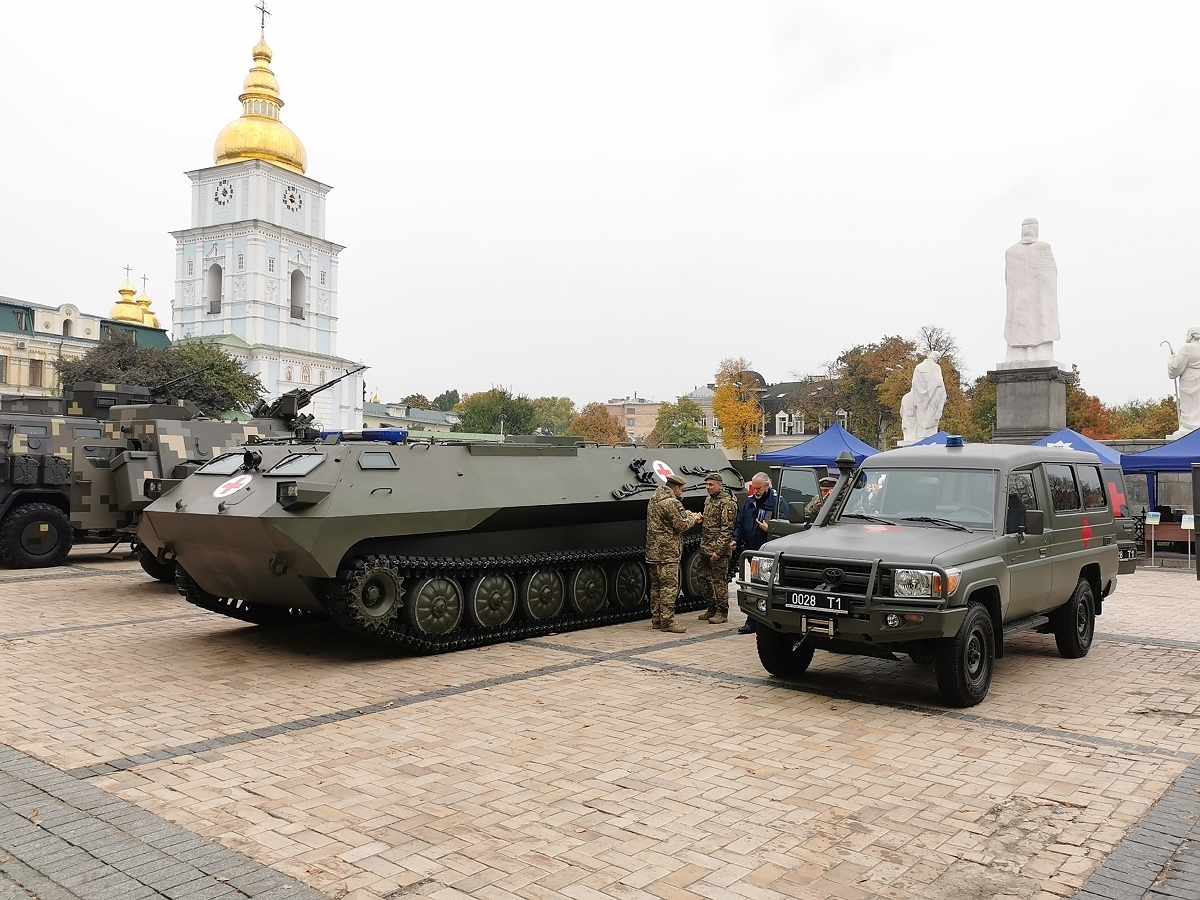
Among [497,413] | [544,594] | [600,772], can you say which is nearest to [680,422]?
[497,413]

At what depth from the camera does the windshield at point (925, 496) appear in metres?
7.98

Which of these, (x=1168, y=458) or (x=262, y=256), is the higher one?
(x=262, y=256)

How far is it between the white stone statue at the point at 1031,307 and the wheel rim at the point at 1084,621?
15011 mm

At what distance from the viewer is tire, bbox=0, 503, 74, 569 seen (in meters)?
16.4

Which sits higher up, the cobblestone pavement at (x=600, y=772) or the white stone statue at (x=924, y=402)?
the white stone statue at (x=924, y=402)

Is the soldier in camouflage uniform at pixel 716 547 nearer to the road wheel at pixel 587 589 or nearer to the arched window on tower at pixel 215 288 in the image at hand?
the road wheel at pixel 587 589

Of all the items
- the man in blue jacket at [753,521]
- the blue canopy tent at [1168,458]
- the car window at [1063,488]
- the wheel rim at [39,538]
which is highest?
the blue canopy tent at [1168,458]

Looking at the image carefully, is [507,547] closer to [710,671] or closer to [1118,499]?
[710,671]

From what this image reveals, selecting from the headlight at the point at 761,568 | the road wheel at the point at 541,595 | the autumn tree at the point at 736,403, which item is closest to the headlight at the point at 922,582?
the headlight at the point at 761,568

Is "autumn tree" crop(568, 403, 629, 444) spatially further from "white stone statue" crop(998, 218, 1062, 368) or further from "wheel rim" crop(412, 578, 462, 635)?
"wheel rim" crop(412, 578, 462, 635)

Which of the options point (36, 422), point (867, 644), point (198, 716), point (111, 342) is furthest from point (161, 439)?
point (111, 342)

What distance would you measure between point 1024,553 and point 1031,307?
57.8ft

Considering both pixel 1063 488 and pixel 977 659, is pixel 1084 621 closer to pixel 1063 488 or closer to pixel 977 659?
pixel 1063 488

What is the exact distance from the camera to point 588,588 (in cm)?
1122
